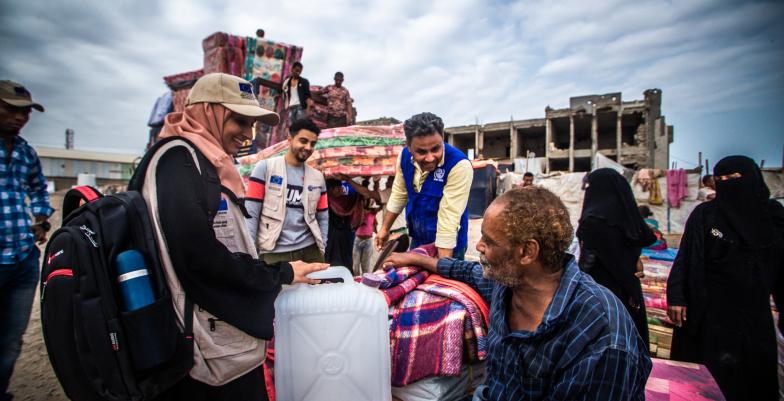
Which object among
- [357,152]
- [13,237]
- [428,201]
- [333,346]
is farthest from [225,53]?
[333,346]

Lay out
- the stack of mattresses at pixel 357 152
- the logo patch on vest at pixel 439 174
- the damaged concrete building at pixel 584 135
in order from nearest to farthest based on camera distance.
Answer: the logo patch on vest at pixel 439 174 → the stack of mattresses at pixel 357 152 → the damaged concrete building at pixel 584 135

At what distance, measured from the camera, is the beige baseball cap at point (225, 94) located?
1.45 metres

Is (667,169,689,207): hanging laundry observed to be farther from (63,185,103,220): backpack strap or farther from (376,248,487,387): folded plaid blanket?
(63,185,103,220): backpack strap

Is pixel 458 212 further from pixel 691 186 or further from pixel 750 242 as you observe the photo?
pixel 691 186

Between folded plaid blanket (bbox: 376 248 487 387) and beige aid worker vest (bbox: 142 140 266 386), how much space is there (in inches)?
23.7

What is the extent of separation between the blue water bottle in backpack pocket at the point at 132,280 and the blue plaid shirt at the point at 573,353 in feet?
4.15

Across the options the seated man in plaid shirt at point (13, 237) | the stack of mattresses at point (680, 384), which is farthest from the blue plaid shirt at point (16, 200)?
the stack of mattresses at point (680, 384)

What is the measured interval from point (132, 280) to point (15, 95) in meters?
2.31

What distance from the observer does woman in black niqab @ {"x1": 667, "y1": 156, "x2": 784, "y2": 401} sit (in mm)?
2549

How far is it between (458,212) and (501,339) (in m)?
1.06

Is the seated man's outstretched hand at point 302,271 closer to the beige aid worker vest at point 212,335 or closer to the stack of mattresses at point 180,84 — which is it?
the beige aid worker vest at point 212,335

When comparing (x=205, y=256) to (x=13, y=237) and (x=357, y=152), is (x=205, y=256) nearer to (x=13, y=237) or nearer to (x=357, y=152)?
(x=13, y=237)

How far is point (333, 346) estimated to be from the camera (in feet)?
5.05

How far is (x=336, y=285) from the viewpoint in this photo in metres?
1.61
